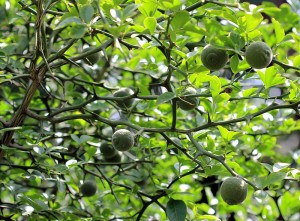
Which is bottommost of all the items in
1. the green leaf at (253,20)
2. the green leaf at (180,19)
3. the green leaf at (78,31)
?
the green leaf at (253,20)

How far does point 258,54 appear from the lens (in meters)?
1.30

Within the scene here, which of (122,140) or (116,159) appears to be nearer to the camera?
(122,140)

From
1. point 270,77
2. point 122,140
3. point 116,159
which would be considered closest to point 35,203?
point 122,140

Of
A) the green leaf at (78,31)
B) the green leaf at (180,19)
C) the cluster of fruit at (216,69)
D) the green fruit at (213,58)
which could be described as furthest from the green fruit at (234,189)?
the green leaf at (78,31)

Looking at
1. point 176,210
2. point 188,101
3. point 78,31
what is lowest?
point 176,210

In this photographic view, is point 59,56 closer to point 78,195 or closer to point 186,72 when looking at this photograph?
point 186,72

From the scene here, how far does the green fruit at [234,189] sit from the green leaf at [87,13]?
19.9 inches

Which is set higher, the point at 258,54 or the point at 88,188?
the point at 258,54

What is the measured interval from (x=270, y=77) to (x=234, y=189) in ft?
0.90

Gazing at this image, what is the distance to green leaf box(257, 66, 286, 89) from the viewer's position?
1.43 metres

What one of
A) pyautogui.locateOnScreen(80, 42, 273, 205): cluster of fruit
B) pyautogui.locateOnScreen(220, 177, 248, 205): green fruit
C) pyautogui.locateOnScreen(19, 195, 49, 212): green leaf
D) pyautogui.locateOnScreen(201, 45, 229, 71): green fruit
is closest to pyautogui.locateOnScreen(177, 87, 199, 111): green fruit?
pyautogui.locateOnScreen(80, 42, 273, 205): cluster of fruit

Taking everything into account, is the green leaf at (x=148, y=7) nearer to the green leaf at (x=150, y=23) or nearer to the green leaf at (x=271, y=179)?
the green leaf at (x=150, y=23)

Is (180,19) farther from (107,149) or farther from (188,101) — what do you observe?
(107,149)

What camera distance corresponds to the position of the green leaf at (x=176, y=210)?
5.08ft
